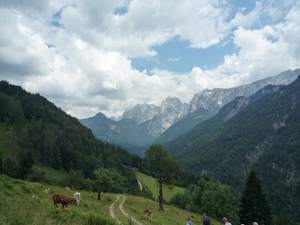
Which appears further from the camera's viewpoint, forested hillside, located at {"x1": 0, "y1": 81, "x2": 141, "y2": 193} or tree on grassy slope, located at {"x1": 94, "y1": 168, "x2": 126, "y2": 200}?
forested hillside, located at {"x1": 0, "y1": 81, "x2": 141, "y2": 193}

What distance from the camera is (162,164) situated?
2195 inches

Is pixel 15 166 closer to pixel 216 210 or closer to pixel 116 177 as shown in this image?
Result: pixel 116 177

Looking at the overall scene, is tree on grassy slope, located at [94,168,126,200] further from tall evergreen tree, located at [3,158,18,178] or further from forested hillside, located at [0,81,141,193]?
tall evergreen tree, located at [3,158,18,178]

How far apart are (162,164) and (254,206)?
2532 cm

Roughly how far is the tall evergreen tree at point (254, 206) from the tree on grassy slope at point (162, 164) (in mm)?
20151

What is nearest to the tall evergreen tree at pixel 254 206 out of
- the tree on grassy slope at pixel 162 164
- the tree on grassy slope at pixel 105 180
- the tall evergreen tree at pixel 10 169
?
the tree on grassy slope at pixel 162 164

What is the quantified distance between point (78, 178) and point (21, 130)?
243ft

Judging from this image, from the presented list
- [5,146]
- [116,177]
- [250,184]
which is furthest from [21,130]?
[250,184]

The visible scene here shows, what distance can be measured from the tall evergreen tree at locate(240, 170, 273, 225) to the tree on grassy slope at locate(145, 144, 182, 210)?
20.2 metres

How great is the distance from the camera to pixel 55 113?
187 m

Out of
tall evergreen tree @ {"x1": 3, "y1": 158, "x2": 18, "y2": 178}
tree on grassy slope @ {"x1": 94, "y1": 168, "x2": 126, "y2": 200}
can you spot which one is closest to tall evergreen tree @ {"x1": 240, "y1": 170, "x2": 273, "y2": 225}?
tree on grassy slope @ {"x1": 94, "y1": 168, "x2": 126, "y2": 200}

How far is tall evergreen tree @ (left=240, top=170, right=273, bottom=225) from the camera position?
2232 inches

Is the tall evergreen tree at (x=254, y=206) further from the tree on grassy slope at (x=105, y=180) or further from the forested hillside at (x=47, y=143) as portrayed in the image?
the forested hillside at (x=47, y=143)

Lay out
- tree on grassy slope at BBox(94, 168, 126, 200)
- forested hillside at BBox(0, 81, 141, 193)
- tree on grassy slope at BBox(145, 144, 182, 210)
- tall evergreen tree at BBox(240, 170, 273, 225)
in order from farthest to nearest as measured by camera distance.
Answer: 1. forested hillside at BBox(0, 81, 141, 193)
2. tall evergreen tree at BBox(240, 170, 273, 225)
3. tree on grassy slope at BBox(145, 144, 182, 210)
4. tree on grassy slope at BBox(94, 168, 126, 200)
